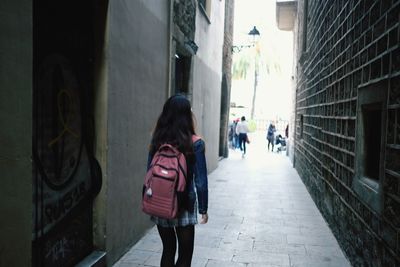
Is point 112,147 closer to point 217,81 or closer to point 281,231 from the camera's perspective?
point 281,231

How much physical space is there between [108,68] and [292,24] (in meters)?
15.5

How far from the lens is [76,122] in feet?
12.5

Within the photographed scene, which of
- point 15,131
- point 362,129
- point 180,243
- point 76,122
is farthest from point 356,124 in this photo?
point 15,131

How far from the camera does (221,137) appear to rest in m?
15.9

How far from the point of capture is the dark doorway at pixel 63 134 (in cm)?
323

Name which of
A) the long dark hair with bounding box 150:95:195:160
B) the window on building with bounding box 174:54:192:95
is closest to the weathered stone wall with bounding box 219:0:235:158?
the window on building with bounding box 174:54:192:95

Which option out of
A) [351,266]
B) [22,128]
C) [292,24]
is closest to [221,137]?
[292,24]

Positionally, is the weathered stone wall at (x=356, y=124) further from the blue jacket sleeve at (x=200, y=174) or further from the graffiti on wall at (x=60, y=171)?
the graffiti on wall at (x=60, y=171)

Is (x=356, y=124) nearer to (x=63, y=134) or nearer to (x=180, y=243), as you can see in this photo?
(x=180, y=243)

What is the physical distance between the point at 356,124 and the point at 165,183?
2454 millimetres

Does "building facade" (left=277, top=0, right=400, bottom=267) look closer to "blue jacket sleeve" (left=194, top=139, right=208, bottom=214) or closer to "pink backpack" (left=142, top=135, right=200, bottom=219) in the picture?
"blue jacket sleeve" (left=194, top=139, right=208, bottom=214)

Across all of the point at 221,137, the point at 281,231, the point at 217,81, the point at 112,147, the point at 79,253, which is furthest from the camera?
the point at 221,137

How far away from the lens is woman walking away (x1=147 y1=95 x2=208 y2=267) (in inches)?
120

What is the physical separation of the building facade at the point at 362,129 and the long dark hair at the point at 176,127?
1566 mm
